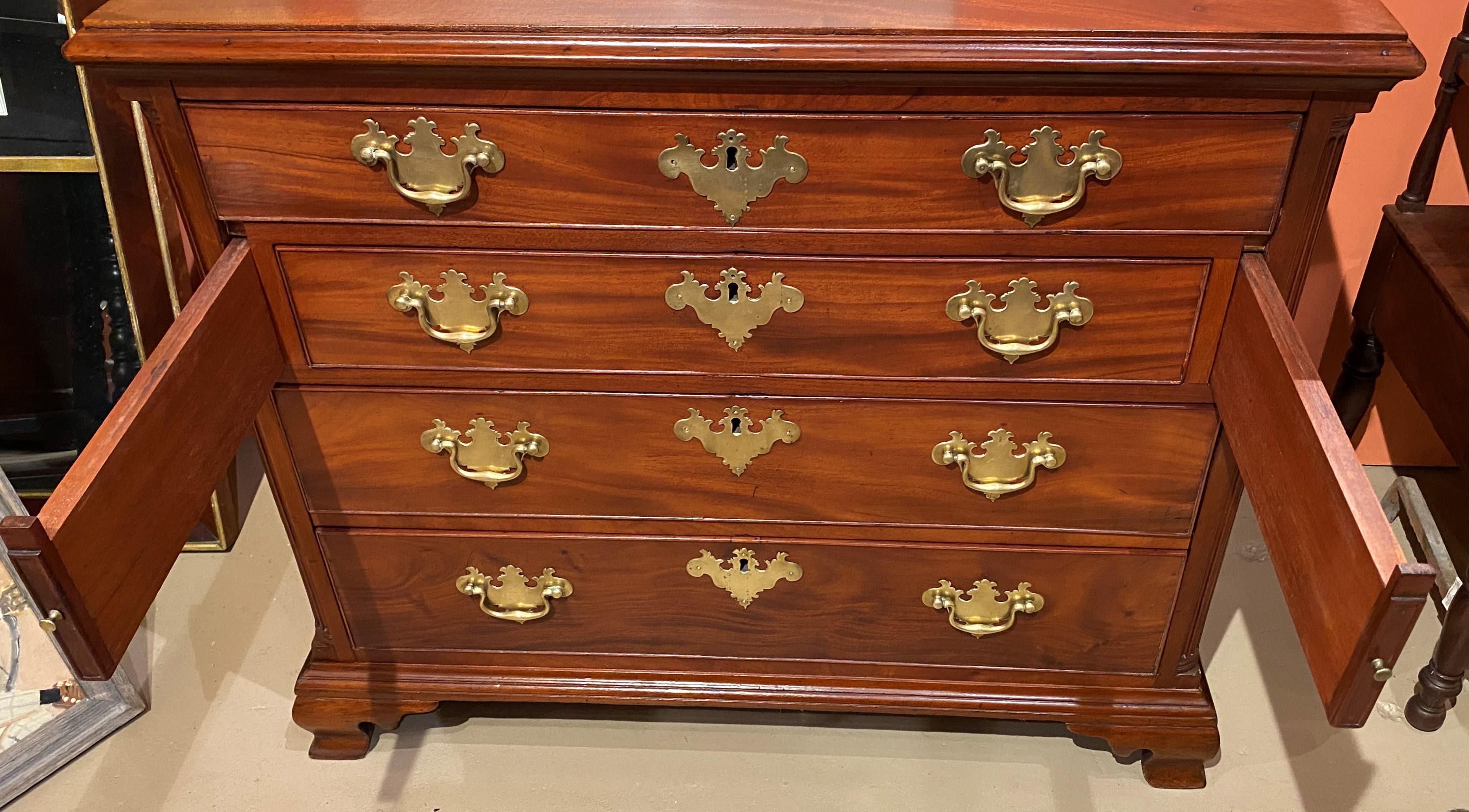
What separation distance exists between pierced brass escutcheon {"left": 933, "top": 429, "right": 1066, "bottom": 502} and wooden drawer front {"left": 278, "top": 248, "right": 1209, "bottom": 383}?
0.28ft

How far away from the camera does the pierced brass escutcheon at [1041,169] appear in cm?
98

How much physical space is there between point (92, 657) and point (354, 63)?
0.54 metres

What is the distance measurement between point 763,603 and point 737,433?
273 mm

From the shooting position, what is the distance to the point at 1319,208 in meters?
1.02

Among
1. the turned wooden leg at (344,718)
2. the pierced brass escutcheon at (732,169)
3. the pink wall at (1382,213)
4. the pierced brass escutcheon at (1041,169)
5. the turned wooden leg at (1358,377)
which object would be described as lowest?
the turned wooden leg at (344,718)

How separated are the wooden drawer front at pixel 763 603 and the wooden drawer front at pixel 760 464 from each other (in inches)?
1.9

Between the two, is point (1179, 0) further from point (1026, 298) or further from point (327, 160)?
point (327, 160)

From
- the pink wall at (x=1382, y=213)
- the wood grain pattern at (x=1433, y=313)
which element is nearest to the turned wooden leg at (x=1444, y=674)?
the wood grain pattern at (x=1433, y=313)

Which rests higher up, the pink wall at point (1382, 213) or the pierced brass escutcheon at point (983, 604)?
the pink wall at point (1382, 213)

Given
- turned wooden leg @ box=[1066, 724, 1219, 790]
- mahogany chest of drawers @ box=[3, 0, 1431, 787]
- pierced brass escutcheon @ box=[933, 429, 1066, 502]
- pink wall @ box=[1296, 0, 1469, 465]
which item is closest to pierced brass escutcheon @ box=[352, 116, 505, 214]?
mahogany chest of drawers @ box=[3, 0, 1431, 787]

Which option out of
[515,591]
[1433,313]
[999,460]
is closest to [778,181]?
[999,460]

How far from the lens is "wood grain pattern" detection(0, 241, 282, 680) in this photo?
83cm

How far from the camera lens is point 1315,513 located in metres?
0.85

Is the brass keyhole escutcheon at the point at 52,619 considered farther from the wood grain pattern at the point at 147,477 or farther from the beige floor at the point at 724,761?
the beige floor at the point at 724,761
